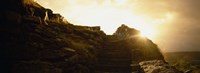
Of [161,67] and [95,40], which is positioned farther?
[95,40]

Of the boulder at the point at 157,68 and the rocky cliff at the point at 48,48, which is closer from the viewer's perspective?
the rocky cliff at the point at 48,48

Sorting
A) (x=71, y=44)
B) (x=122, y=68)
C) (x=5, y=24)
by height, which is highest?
(x=5, y=24)

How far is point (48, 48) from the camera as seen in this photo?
1925 centimetres

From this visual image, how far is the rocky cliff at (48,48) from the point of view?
17391 mm

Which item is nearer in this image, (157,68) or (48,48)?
(157,68)

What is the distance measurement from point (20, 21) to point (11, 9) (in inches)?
43.6

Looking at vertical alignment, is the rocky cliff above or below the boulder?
above

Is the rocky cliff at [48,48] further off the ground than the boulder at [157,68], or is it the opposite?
the rocky cliff at [48,48]

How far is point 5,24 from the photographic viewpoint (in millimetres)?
17562

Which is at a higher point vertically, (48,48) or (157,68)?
(48,48)

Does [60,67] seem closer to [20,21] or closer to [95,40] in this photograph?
[20,21]

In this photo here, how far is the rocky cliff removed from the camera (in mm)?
17391

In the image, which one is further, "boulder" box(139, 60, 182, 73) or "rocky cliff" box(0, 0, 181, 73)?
"boulder" box(139, 60, 182, 73)

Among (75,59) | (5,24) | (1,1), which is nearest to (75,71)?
(75,59)
